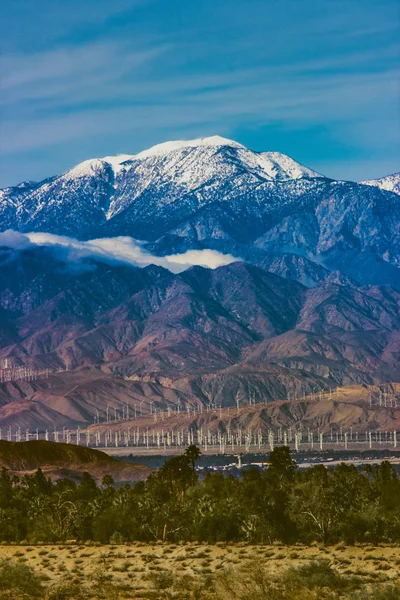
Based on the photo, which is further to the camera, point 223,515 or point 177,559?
point 223,515

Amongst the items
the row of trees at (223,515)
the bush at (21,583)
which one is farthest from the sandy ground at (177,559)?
the bush at (21,583)

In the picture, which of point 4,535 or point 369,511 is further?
point 4,535

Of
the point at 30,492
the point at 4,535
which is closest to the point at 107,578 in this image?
the point at 4,535

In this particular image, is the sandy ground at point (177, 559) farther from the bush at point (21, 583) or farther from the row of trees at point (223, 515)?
the bush at point (21, 583)

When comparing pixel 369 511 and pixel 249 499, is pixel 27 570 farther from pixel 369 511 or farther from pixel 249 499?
pixel 249 499

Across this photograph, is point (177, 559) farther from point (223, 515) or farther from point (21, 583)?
point (21, 583)

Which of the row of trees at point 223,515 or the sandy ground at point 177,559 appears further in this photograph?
the row of trees at point 223,515

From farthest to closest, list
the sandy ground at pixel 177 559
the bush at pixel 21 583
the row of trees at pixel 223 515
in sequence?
the row of trees at pixel 223 515
the sandy ground at pixel 177 559
the bush at pixel 21 583

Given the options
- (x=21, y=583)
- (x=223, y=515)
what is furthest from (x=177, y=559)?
(x=21, y=583)
